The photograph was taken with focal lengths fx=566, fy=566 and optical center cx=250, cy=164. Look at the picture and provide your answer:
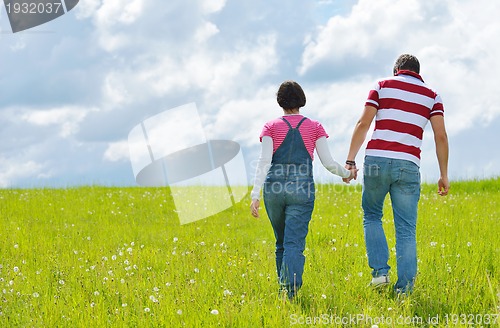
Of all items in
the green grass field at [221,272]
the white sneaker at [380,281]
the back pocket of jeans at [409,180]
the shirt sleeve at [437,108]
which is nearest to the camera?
the green grass field at [221,272]

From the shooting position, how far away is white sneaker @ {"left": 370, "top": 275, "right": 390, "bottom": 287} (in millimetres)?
7105

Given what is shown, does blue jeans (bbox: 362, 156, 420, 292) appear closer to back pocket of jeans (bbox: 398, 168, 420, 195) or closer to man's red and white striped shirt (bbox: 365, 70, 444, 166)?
back pocket of jeans (bbox: 398, 168, 420, 195)

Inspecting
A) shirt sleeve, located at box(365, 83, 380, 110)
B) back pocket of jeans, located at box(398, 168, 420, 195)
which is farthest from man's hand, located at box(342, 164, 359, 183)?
shirt sleeve, located at box(365, 83, 380, 110)

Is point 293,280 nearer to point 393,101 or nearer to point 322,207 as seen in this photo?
point 393,101

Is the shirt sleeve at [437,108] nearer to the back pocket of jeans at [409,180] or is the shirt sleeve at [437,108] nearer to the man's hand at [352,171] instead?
the back pocket of jeans at [409,180]

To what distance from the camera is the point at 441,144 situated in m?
7.36

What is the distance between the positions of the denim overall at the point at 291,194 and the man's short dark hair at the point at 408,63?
64.1 inches

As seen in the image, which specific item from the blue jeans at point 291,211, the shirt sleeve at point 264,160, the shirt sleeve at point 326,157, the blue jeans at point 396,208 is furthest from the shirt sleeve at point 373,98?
the shirt sleeve at point 264,160

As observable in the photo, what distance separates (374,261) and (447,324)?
4.82ft

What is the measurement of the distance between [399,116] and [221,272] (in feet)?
11.2

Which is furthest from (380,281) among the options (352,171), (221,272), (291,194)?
(221,272)

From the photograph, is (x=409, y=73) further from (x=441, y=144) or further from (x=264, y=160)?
(x=264, y=160)

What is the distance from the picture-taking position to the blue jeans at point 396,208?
6879 mm

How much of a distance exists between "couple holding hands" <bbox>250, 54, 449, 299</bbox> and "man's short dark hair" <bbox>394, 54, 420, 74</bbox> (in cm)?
1
